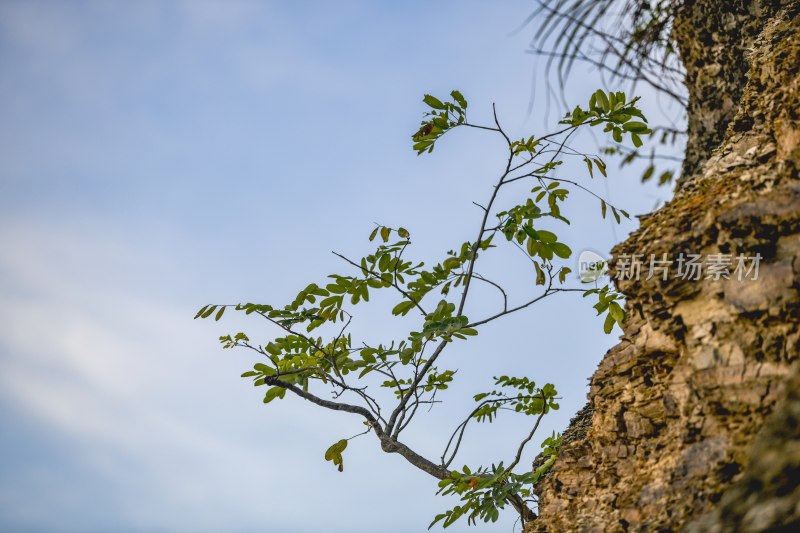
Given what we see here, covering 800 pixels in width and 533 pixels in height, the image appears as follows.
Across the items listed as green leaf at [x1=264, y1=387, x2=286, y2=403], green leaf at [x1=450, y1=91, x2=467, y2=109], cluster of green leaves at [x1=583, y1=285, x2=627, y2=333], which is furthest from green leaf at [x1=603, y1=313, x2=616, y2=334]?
green leaf at [x1=264, y1=387, x2=286, y2=403]

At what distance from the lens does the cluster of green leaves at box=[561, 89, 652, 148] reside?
7.34 feet

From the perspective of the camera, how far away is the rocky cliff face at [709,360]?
1.22m

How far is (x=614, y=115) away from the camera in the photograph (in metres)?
2.27

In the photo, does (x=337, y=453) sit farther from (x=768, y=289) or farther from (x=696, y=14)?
(x=696, y=14)

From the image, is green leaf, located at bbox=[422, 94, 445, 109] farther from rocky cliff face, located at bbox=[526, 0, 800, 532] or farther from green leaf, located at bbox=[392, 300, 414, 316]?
rocky cliff face, located at bbox=[526, 0, 800, 532]

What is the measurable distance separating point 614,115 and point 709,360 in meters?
1.18

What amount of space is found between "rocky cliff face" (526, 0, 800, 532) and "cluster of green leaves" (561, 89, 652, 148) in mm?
425

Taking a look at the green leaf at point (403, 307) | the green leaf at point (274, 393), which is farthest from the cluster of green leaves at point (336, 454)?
the green leaf at point (403, 307)

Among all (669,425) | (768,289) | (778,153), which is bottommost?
(669,425)

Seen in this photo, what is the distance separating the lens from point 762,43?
80.9 inches

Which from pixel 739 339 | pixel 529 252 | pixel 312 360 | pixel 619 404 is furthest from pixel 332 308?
pixel 739 339

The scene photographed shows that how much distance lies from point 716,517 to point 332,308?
1.71 meters
